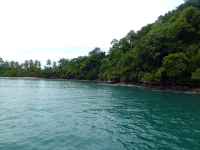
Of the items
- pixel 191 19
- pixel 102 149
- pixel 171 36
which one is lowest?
pixel 102 149

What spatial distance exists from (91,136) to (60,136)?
78.0 inches

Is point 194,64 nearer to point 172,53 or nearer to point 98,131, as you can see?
point 172,53

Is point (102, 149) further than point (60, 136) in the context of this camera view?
No

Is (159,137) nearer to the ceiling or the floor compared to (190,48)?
nearer to the floor

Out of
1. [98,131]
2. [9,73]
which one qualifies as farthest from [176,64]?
[9,73]

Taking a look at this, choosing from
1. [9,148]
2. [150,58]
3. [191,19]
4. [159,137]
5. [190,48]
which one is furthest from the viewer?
[150,58]

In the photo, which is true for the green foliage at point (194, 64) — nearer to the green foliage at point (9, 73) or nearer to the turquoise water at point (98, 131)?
the turquoise water at point (98, 131)

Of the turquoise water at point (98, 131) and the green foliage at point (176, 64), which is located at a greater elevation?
the green foliage at point (176, 64)

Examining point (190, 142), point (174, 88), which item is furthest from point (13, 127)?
point (174, 88)

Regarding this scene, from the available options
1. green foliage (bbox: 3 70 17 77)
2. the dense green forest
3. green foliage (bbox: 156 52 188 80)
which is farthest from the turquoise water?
green foliage (bbox: 3 70 17 77)

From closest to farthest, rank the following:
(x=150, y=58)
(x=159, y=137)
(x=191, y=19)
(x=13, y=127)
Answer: (x=159, y=137) < (x=13, y=127) < (x=191, y=19) < (x=150, y=58)

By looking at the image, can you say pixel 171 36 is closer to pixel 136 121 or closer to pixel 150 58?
pixel 150 58

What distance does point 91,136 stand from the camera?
9.42 metres

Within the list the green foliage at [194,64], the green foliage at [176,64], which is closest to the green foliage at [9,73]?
the green foliage at [176,64]
